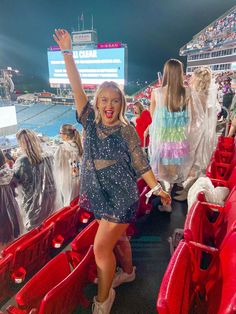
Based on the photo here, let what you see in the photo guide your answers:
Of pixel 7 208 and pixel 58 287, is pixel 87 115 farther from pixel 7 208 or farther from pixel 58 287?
pixel 7 208

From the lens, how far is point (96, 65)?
15961 mm

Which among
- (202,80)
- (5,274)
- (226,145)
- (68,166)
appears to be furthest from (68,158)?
(226,145)

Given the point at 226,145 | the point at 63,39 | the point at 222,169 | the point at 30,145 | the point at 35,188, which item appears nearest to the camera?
the point at 63,39

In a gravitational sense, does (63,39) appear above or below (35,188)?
above

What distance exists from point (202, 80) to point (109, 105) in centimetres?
173

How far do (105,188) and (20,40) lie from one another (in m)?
41.0

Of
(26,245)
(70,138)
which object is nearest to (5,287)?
(26,245)

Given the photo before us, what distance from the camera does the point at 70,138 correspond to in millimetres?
2367

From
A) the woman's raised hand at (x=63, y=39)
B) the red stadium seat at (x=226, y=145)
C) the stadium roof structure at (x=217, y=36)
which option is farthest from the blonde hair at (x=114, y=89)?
the stadium roof structure at (x=217, y=36)

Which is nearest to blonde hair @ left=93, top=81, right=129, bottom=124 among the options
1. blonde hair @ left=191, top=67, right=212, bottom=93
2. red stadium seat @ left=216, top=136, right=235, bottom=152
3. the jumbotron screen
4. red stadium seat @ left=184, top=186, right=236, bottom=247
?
red stadium seat @ left=184, top=186, right=236, bottom=247

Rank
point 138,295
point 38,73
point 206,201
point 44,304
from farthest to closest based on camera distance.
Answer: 1. point 38,73
2. point 206,201
3. point 138,295
4. point 44,304

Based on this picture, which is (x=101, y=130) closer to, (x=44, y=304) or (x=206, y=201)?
(x=44, y=304)

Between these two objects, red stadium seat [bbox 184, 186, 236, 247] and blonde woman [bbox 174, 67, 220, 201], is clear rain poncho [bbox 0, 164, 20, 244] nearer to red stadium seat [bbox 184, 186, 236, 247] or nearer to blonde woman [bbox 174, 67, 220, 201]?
red stadium seat [bbox 184, 186, 236, 247]

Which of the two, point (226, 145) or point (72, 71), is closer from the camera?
point (72, 71)
